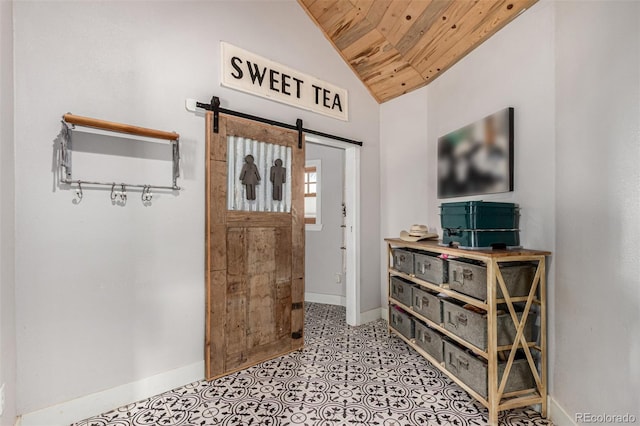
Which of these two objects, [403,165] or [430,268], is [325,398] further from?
[403,165]

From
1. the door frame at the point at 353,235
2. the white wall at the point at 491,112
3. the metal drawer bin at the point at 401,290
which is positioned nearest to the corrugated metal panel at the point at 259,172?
the door frame at the point at 353,235

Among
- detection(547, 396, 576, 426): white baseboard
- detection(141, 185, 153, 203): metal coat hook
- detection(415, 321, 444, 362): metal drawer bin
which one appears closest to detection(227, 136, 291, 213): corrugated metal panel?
detection(141, 185, 153, 203): metal coat hook

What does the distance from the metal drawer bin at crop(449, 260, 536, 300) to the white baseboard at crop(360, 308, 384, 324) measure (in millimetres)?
1580

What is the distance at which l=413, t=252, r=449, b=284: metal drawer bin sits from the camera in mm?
2080

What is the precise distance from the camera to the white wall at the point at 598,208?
4.17 feet

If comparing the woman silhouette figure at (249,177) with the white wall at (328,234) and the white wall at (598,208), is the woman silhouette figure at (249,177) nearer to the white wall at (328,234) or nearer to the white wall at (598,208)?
the white wall at (328,234)

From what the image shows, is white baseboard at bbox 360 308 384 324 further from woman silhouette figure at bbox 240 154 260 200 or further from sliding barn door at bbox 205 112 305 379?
woman silhouette figure at bbox 240 154 260 200

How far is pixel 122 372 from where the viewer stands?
1852mm

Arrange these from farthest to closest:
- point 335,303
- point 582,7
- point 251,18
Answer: point 335,303 < point 251,18 < point 582,7

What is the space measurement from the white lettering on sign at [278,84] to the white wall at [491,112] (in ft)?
2.42

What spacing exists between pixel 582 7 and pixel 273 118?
6.65 feet

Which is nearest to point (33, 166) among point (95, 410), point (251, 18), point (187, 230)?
point (187, 230)

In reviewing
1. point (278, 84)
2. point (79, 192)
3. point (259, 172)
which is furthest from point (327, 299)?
point (79, 192)

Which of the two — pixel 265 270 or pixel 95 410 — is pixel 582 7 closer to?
pixel 265 270
